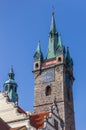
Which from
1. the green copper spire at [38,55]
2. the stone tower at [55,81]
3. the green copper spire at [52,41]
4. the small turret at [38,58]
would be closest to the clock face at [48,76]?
the stone tower at [55,81]

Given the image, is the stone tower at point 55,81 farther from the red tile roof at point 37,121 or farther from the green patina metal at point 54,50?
the red tile roof at point 37,121

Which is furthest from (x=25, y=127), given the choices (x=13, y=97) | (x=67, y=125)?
(x=13, y=97)

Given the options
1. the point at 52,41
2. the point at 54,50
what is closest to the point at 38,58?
the point at 54,50

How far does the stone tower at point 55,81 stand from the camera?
51.0 m

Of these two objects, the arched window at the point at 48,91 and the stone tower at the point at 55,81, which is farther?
the arched window at the point at 48,91

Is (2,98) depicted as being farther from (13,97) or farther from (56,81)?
(13,97)

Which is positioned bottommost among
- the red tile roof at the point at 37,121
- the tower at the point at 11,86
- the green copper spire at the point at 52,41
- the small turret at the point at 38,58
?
the red tile roof at the point at 37,121

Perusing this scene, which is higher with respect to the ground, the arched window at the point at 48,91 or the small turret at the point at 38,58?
the small turret at the point at 38,58

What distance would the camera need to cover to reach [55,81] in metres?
53.1

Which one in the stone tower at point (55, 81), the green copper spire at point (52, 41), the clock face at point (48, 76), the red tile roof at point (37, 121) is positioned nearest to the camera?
the red tile roof at point (37, 121)

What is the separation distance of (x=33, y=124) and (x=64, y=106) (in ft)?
34.1

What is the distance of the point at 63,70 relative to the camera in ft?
176

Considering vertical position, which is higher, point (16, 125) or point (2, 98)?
point (2, 98)

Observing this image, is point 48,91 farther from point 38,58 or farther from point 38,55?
point 38,55
